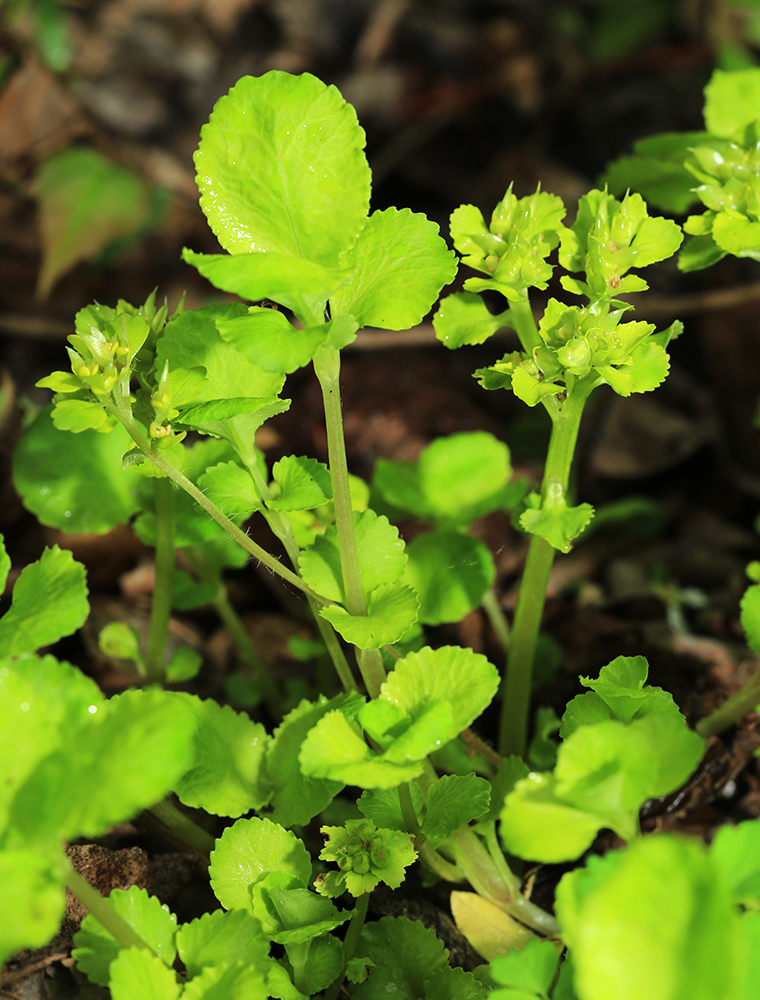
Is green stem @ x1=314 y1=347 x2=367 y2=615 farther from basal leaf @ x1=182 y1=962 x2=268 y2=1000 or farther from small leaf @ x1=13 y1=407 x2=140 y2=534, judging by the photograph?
small leaf @ x1=13 y1=407 x2=140 y2=534

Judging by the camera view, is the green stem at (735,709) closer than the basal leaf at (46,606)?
No

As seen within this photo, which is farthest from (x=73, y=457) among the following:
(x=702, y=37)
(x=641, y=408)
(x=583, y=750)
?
(x=702, y=37)

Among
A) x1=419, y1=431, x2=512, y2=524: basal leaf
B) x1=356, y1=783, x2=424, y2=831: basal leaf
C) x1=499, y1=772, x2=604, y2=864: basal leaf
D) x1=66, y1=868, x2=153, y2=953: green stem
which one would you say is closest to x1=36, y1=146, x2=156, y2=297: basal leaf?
x1=419, y1=431, x2=512, y2=524: basal leaf

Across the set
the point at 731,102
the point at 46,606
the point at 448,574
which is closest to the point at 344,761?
the point at 46,606

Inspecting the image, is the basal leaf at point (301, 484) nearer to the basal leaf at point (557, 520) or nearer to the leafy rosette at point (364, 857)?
the basal leaf at point (557, 520)

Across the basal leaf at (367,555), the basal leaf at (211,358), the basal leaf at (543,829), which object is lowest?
the basal leaf at (543,829)

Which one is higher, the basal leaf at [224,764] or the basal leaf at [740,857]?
the basal leaf at [740,857]

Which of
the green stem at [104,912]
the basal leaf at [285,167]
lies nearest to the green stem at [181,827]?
the green stem at [104,912]
